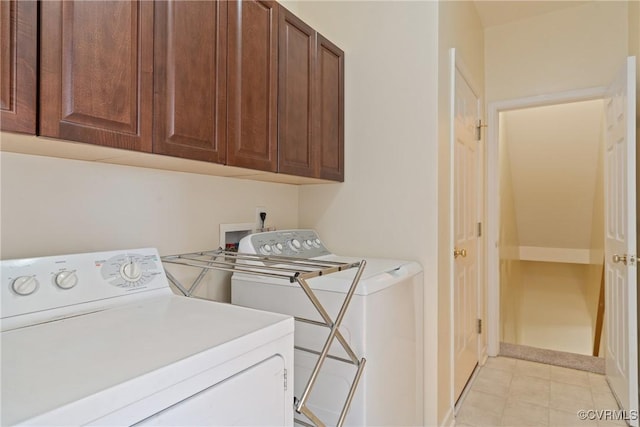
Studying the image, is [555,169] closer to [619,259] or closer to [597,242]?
[597,242]

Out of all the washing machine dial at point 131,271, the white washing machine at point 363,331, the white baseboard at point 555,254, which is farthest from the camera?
the white baseboard at point 555,254

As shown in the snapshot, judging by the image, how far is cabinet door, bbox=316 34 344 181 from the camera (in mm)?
1943

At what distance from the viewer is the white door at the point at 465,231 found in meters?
2.24

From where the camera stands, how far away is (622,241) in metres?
2.17

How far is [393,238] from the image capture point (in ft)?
6.62

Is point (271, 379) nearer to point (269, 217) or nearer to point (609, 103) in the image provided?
point (269, 217)

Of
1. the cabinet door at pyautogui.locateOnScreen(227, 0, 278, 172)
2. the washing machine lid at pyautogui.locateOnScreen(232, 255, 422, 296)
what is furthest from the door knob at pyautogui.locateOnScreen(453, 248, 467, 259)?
the cabinet door at pyautogui.locateOnScreen(227, 0, 278, 172)

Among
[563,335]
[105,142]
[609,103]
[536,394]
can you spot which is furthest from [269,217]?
[563,335]

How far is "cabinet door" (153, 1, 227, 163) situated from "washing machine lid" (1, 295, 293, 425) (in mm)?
524

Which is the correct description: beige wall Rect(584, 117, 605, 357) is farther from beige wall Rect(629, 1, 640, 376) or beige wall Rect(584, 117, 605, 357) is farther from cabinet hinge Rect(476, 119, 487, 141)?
cabinet hinge Rect(476, 119, 487, 141)

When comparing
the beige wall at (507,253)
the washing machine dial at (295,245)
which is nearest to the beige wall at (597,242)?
the beige wall at (507,253)

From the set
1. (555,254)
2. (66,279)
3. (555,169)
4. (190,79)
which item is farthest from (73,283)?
(555,254)

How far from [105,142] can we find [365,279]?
3.23ft

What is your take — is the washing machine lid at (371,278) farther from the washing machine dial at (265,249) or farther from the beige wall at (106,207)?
the beige wall at (106,207)
